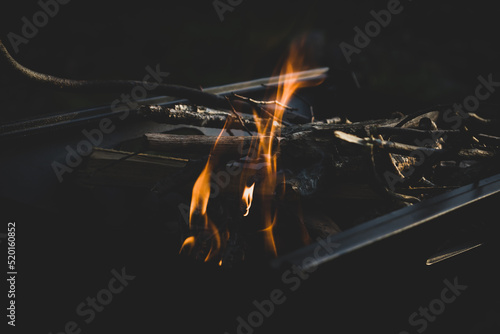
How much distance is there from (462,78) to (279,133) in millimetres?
9174

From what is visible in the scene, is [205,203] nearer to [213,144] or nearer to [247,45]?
[213,144]

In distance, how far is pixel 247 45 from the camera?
8.12 metres

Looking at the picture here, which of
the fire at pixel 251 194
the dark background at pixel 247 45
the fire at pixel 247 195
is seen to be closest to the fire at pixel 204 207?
the fire at pixel 251 194

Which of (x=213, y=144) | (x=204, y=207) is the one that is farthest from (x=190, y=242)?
(x=213, y=144)

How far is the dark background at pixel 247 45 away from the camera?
588 centimetres

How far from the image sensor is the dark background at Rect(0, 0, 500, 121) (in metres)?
5.88

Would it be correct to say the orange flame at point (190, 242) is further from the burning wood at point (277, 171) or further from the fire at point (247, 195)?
the fire at point (247, 195)

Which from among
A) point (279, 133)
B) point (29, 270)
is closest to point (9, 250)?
point (29, 270)

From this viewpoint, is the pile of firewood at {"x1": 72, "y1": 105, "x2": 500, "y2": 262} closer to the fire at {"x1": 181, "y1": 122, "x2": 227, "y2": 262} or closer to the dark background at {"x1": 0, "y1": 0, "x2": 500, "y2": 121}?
the fire at {"x1": 181, "y1": 122, "x2": 227, "y2": 262}

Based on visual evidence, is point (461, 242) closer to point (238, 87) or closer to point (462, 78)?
point (238, 87)

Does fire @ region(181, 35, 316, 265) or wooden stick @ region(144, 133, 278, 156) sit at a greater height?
wooden stick @ region(144, 133, 278, 156)

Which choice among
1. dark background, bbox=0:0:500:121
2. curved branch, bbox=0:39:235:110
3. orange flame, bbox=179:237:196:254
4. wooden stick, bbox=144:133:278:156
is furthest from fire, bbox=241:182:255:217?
dark background, bbox=0:0:500:121

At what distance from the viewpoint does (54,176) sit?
2.93 meters

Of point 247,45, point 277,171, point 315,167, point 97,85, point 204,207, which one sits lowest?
point 315,167
